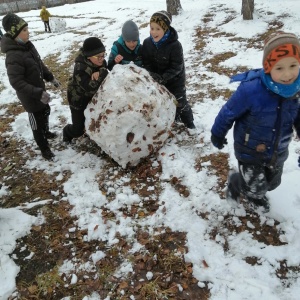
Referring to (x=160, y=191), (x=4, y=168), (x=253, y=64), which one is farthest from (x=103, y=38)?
(x=160, y=191)

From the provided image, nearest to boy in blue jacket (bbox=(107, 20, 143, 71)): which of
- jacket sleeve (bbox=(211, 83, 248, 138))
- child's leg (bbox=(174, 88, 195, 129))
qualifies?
child's leg (bbox=(174, 88, 195, 129))

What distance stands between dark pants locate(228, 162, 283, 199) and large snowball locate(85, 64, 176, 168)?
1.52m

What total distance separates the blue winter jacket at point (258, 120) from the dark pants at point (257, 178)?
0.30ft

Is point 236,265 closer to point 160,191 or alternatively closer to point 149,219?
point 149,219

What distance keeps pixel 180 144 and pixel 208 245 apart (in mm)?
1980

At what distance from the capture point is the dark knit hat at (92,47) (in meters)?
3.69

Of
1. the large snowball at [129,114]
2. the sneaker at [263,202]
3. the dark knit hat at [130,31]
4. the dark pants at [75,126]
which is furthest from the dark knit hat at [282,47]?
the dark pants at [75,126]

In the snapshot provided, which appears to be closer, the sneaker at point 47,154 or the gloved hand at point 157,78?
the gloved hand at point 157,78

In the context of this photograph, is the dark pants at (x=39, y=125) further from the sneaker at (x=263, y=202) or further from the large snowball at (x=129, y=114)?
the sneaker at (x=263, y=202)

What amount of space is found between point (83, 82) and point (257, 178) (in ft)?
8.77

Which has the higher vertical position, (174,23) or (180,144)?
(174,23)

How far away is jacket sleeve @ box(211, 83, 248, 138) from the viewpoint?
2.44 meters

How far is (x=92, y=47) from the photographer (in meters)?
3.71

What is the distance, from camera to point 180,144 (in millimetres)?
4656
